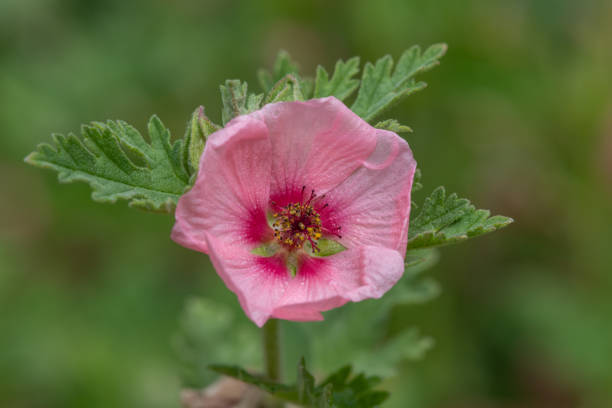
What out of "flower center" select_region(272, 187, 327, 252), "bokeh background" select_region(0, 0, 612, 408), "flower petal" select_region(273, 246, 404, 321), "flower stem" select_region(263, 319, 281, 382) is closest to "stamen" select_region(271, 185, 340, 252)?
"flower center" select_region(272, 187, 327, 252)

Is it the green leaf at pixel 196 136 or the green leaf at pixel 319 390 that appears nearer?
the green leaf at pixel 196 136

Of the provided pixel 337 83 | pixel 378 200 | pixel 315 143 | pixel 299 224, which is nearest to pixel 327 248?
pixel 299 224

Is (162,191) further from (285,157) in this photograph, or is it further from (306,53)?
(306,53)

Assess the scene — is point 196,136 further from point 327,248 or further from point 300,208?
point 327,248

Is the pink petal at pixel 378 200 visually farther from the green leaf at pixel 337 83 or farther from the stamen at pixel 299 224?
the green leaf at pixel 337 83

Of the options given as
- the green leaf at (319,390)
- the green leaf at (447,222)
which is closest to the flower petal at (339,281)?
the green leaf at (447,222)

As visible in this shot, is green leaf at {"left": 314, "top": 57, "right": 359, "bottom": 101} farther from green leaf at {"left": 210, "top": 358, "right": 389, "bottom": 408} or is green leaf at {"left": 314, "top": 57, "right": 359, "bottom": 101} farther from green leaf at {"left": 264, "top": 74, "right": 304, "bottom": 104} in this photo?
green leaf at {"left": 210, "top": 358, "right": 389, "bottom": 408}
